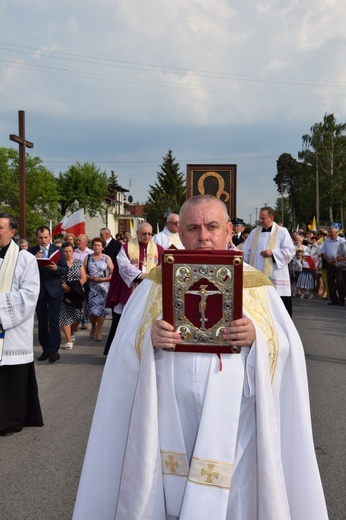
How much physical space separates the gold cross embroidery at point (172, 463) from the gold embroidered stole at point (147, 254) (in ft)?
20.2

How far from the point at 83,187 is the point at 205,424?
247 ft

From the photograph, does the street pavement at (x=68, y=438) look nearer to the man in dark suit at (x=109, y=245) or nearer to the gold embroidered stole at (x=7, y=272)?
the gold embroidered stole at (x=7, y=272)

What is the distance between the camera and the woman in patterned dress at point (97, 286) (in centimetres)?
1037

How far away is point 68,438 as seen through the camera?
5328 millimetres

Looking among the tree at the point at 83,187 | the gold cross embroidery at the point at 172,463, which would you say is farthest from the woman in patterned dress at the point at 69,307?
the tree at the point at 83,187

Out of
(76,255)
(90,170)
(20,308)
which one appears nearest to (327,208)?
(90,170)

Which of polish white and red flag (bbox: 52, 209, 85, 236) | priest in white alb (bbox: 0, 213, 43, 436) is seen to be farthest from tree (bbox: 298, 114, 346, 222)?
priest in white alb (bbox: 0, 213, 43, 436)

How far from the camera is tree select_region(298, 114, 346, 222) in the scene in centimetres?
5741

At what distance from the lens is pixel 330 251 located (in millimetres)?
16609

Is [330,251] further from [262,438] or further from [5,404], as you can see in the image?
[262,438]

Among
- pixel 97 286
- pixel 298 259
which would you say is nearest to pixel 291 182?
pixel 298 259

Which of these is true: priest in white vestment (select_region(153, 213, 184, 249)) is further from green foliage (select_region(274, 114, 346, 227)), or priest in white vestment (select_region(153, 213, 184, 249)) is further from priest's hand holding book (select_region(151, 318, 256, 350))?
green foliage (select_region(274, 114, 346, 227))

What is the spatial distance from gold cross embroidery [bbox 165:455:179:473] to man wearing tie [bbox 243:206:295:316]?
24.0ft

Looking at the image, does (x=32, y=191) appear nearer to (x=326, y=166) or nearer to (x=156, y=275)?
(x=326, y=166)
